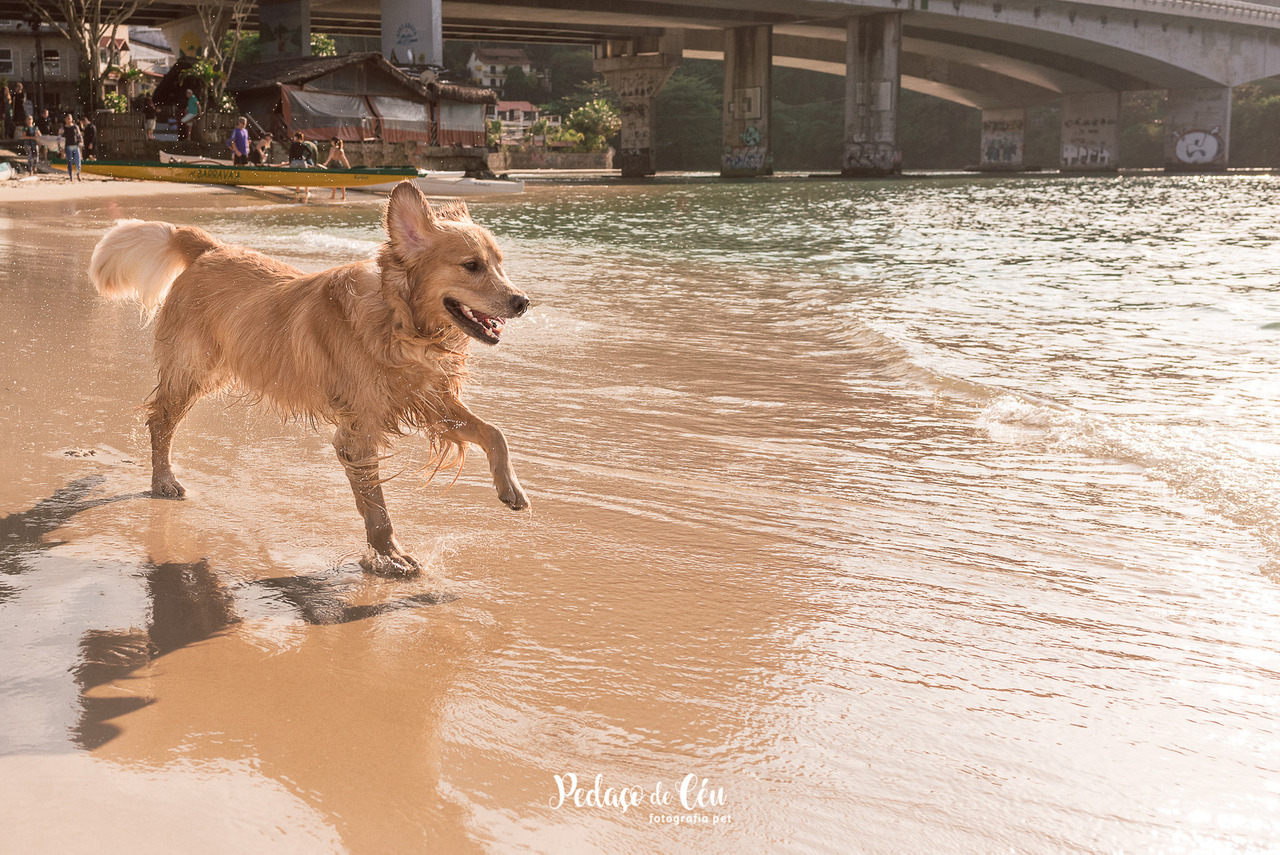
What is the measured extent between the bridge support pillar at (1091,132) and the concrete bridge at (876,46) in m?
0.10

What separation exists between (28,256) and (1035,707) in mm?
14119

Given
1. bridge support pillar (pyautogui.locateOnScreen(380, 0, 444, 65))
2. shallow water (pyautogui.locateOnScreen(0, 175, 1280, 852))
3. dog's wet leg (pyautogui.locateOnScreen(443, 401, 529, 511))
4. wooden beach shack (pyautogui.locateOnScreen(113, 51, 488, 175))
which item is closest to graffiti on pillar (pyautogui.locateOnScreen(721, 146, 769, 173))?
wooden beach shack (pyautogui.locateOnScreen(113, 51, 488, 175))

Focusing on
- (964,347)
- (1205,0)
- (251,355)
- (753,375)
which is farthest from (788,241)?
(1205,0)

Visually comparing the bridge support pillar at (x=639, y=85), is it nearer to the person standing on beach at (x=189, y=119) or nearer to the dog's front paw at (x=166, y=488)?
the person standing on beach at (x=189, y=119)

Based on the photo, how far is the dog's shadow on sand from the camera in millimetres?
3062

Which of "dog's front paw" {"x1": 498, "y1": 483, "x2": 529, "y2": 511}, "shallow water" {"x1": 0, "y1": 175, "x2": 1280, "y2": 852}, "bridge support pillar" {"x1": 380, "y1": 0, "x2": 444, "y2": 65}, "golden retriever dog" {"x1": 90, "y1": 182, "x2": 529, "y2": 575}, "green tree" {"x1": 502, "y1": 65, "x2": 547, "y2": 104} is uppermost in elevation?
"green tree" {"x1": 502, "y1": 65, "x2": 547, "y2": 104}

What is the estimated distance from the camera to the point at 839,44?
7800 centimetres

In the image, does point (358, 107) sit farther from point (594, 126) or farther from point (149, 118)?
point (594, 126)

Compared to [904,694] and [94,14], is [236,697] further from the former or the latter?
[94,14]

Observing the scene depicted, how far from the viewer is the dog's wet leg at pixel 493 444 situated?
4223 millimetres

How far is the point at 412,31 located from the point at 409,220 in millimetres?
49846

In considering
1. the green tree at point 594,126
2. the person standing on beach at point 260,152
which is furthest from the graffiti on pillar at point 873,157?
the person standing on beach at point 260,152

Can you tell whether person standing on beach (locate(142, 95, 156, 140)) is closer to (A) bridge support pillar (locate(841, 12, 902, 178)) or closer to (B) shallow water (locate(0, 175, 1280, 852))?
(B) shallow water (locate(0, 175, 1280, 852))

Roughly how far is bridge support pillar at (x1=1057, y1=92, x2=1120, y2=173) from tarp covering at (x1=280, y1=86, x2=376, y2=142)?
54.1 metres
